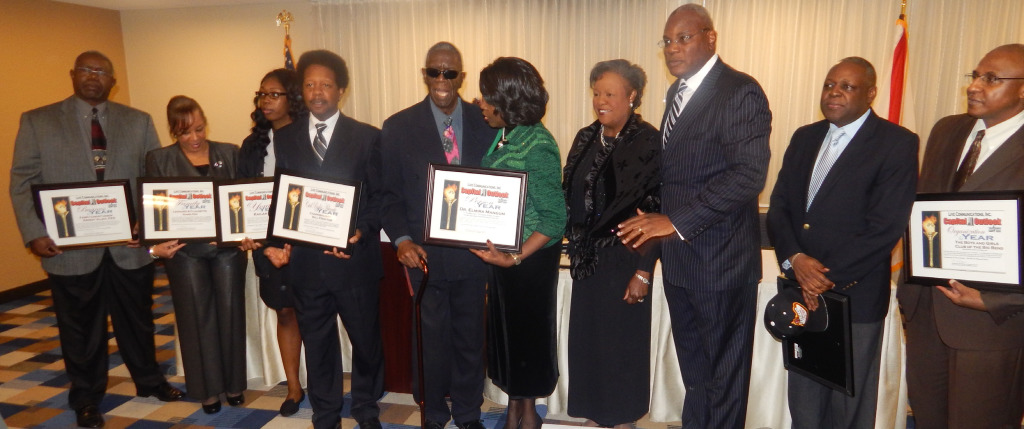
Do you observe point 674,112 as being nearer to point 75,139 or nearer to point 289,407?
point 289,407

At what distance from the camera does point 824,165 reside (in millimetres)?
2354

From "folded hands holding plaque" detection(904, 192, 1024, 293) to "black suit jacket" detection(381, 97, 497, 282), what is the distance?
1.77m

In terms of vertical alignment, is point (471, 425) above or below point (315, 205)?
below

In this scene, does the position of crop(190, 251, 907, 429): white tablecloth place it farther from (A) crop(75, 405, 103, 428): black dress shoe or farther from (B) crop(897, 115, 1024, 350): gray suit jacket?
(A) crop(75, 405, 103, 428): black dress shoe

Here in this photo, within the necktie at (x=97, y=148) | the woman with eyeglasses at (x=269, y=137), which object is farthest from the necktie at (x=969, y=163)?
the necktie at (x=97, y=148)

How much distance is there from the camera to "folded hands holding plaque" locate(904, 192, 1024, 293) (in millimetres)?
2074

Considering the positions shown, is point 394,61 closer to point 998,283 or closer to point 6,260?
point 6,260

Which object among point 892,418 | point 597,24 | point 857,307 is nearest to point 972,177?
point 857,307

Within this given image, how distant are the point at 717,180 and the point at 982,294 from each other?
1.07 meters

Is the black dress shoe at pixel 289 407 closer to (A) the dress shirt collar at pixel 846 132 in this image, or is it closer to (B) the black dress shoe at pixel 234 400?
(B) the black dress shoe at pixel 234 400

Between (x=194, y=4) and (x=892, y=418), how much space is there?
28.4 ft

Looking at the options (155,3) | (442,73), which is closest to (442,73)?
(442,73)

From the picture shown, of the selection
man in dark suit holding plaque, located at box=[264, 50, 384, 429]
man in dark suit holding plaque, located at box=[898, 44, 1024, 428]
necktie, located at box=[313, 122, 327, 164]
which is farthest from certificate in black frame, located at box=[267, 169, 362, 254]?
man in dark suit holding plaque, located at box=[898, 44, 1024, 428]

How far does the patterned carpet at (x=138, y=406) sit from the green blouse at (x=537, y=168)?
1.35 meters
